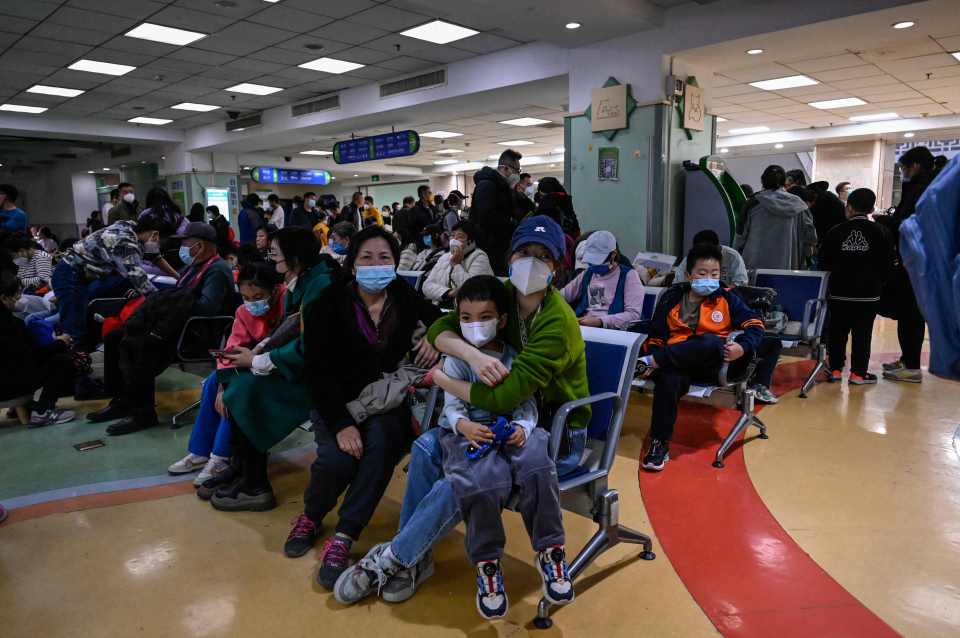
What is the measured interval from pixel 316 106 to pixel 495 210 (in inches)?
270

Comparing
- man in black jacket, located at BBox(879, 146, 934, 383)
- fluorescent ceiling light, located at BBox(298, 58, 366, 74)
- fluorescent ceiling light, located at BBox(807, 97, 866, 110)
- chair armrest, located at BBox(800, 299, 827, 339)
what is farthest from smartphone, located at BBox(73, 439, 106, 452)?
fluorescent ceiling light, located at BBox(807, 97, 866, 110)

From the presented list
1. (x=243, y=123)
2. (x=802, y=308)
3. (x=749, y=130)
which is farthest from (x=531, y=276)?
(x=749, y=130)

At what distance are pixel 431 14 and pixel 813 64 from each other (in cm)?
475

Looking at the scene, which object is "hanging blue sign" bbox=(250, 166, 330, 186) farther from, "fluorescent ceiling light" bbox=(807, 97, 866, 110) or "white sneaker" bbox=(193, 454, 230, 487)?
"white sneaker" bbox=(193, 454, 230, 487)

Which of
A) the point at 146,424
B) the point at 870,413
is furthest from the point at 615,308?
the point at 146,424

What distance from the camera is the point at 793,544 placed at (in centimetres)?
227

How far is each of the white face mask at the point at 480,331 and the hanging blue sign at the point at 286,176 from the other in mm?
15250

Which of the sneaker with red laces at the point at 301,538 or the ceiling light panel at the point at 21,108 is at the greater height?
the ceiling light panel at the point at 21,108

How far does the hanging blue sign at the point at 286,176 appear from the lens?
52.0 ft

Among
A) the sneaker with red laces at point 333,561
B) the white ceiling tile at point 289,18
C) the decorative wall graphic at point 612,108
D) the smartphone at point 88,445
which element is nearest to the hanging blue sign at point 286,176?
the white ceiling tile at point 289,18

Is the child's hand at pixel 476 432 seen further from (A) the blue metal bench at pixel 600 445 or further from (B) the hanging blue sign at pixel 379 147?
(B) the hanging blue sign at pixel 379 147

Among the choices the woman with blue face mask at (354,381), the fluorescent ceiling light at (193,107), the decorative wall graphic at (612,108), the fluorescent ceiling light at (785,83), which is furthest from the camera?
the fluorescent ceiling light at (193,107)

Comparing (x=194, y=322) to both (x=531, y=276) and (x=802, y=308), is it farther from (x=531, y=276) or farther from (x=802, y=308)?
(x=802, y=308)

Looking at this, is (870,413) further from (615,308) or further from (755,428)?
(615,308)
